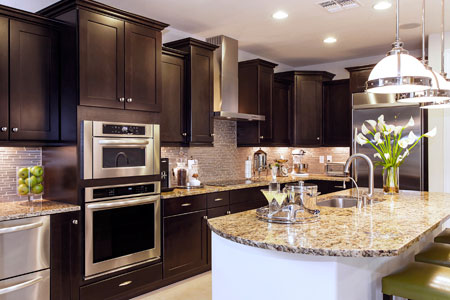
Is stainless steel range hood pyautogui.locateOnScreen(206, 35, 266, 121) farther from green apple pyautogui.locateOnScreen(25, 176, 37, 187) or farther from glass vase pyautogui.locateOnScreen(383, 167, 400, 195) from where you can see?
green apple pyautogui.locateOnScreen(25, 176, 37, 187)

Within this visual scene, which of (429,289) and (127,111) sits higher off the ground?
(127,111)

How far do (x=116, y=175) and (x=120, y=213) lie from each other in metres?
0.33

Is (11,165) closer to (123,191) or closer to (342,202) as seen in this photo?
(123,191)

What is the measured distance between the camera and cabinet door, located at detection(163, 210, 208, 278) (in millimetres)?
3598

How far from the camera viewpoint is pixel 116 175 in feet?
10.4

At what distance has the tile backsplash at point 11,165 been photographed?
10.1ft

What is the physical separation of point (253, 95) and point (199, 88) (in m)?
1.20

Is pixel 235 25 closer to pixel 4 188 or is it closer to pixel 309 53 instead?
pixel 309 53

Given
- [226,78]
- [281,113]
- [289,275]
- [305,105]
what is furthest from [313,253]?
[305,105]

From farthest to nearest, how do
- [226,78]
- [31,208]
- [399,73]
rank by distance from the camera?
1. [226,78]
2. [31,208]
3. [399,73]

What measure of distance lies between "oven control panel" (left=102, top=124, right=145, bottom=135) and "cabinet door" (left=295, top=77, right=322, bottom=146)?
10.6ft

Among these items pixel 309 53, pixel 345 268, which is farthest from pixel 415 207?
pixel 309 53

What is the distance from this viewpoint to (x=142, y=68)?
3.42m

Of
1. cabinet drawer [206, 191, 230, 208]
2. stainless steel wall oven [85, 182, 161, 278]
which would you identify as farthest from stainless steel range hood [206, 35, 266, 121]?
stainless steel wall oven [85, 182, 161, 278]
